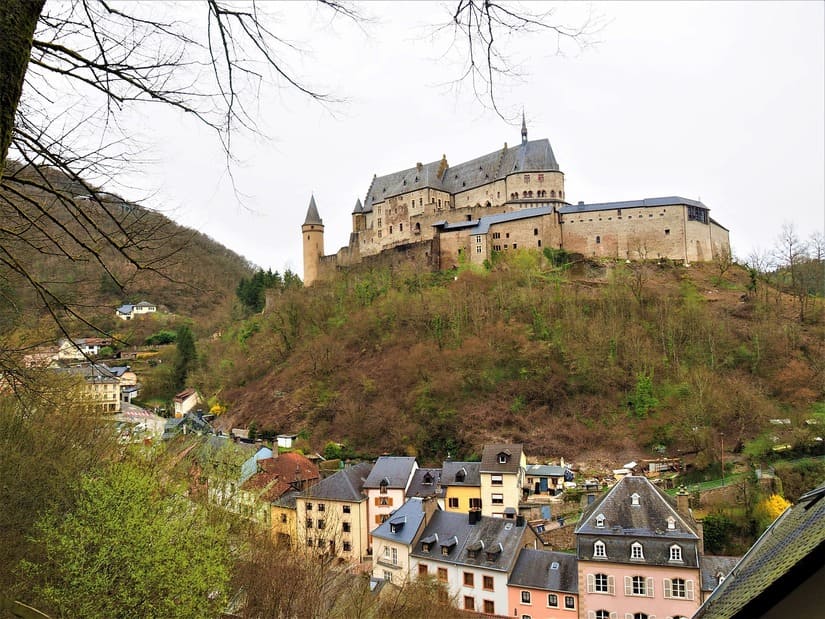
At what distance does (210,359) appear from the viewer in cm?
5000

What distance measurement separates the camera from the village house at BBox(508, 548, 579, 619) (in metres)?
16.5

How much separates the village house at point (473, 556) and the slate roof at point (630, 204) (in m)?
31.1

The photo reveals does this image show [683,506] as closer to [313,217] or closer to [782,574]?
[782,574]

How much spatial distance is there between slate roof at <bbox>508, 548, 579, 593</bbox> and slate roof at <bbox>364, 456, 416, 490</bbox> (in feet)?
25.6

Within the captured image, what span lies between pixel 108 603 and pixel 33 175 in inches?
250

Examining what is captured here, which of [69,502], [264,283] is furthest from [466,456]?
[264,283]

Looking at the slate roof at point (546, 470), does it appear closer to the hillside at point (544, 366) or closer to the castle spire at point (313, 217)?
the hillside at point (544, 366)

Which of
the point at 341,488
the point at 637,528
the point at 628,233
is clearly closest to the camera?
the point at 637,528

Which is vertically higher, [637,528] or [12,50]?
[12,50]

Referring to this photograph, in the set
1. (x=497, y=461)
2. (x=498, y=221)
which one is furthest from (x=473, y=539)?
(x=498, y=221)

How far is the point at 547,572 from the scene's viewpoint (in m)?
17.1

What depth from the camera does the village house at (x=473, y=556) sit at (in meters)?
17.4

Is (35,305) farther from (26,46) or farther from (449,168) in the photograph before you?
(449,168)

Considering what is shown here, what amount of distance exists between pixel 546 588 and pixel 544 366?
19527 millimetres
